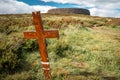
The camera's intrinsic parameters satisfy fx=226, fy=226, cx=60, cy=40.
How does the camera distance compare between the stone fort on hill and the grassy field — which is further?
the stone fort on hill

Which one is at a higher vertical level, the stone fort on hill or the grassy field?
the stone fort on hill

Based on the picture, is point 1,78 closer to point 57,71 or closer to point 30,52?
point 57,71

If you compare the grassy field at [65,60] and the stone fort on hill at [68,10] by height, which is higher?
the stone fort on hill at [68,10]

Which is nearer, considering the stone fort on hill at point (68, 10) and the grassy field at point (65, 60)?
the grassy field at point (65, 60)

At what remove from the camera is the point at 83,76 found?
776 cm

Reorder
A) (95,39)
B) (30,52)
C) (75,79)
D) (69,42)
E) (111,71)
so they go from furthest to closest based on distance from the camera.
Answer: (95,39)
(69,42)
(30,52)
(111,71)
(75,79)

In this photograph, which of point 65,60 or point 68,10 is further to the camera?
point 68,10

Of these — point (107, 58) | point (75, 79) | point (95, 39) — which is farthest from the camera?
point (95, 39)

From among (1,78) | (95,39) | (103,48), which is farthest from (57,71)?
(95,39)

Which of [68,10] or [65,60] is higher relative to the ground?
[68,10]

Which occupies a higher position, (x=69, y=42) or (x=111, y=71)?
(x=69, y=42)

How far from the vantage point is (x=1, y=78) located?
8.05m

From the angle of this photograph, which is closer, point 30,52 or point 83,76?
point 83,76

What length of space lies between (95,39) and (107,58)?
10.0 feet
